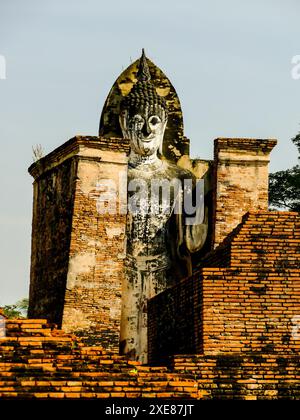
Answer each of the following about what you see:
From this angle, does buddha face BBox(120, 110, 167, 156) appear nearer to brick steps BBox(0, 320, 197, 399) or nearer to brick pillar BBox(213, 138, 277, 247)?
brick pillar BBox(213, 138, 277, 247)

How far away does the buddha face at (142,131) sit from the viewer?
959 inches

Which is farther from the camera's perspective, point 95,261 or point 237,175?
point 237,175

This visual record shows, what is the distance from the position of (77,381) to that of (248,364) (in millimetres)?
2993

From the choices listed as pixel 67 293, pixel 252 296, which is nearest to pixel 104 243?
pixel 67 293

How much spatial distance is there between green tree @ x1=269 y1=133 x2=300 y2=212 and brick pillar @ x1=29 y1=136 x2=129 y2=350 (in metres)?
9.70

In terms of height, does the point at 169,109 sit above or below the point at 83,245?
above

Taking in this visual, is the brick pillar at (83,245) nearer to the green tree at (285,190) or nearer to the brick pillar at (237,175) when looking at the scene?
the brick pillar at (237,175)

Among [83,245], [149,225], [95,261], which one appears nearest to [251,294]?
[95,261]

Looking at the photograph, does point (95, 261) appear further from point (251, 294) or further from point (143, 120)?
point (251, 294)

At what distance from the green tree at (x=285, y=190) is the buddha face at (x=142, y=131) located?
8.53m

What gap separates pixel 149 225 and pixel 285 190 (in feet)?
31.2

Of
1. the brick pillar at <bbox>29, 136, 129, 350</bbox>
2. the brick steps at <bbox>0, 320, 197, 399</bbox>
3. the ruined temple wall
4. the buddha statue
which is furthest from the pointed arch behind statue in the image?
the brick steps at <bbox>0, 320, 197, 399</bbox>

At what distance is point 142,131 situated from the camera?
2441 centimetres

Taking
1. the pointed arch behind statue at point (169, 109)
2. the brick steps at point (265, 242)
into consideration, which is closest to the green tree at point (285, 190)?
the pointed arch behind statue at point (169, 109)
